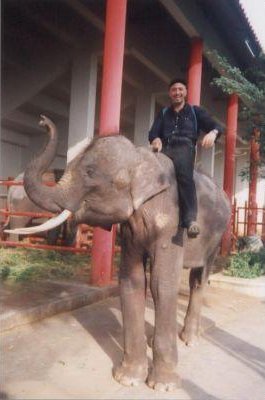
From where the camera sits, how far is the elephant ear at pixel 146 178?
12.3ft

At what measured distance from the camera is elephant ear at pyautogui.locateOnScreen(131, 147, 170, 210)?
3.74 metres

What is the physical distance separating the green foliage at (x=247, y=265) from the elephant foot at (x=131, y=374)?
5.00 m

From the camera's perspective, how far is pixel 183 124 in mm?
4434

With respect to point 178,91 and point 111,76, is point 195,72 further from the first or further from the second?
point 178,91

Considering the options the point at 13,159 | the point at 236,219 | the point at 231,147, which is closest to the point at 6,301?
the point at 231,147

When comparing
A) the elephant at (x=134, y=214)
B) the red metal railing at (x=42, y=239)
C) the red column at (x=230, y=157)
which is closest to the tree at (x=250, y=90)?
the red column at (x=230, y=157)

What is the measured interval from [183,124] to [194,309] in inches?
76.6

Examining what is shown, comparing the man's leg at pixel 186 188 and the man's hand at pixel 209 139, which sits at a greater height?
the man's hand at pixel 209 139

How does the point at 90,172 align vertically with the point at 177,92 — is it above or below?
below

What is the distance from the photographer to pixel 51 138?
359 cm

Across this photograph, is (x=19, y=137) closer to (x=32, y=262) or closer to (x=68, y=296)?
(x=32, y=262)

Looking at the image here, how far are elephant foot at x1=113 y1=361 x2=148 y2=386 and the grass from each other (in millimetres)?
3354

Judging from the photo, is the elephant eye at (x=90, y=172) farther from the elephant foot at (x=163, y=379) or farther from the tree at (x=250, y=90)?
the tree at (x=250, y=90)

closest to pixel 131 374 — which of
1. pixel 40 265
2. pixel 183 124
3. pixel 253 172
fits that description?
pixel 183 124
